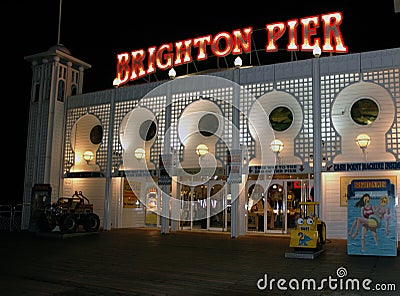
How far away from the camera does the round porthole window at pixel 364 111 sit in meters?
15.3

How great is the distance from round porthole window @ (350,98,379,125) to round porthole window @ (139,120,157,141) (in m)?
8.70

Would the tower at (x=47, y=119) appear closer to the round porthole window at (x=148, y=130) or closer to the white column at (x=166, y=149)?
the round porthole window at (x=148, y=130)

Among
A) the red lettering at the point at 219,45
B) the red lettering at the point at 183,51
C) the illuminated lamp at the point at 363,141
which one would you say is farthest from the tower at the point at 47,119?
the illuminated lamp at the point at 363,141

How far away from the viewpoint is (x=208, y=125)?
1812cm

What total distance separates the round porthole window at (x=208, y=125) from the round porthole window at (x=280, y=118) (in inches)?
94.6

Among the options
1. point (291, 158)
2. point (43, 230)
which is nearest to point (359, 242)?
point (291, 158)

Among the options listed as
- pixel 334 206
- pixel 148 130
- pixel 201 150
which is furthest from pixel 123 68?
pixel 334 206

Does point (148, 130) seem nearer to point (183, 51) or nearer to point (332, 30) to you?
point (183, 51)

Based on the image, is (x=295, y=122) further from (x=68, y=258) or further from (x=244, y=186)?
(x=68, y=258)

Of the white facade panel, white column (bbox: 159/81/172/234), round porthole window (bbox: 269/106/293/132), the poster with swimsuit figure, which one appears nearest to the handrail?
white column (bbox: 159/81/172/234)

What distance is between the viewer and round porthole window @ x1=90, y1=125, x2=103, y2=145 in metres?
20.9

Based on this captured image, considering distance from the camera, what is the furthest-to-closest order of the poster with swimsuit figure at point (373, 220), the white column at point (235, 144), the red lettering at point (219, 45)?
the red lettering at point (219, 45)
the white column at point (235, 144)
the poster with swimsuit figure at point (373, 220)

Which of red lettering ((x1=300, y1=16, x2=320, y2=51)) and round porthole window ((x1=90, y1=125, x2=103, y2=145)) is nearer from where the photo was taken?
red lettering ((x1=300, y1=16, x2=320, y2=51))

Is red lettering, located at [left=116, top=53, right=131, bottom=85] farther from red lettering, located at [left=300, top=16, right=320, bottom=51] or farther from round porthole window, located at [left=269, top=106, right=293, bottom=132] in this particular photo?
red lettering, located at [left=300, top=16, right=320, bottom=51]
